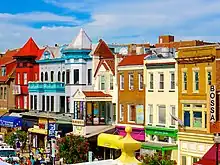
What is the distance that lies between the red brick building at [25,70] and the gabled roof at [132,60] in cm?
1883

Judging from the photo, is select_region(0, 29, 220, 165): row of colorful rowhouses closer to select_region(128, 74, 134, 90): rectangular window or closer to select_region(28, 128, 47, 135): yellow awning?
select_region(128, 74, 134, 90): rectangular window

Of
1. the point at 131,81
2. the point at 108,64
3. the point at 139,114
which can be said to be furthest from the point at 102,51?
the point at 139,114

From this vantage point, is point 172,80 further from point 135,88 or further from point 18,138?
point 18,138

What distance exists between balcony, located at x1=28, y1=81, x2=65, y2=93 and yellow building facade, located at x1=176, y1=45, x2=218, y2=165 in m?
18.5

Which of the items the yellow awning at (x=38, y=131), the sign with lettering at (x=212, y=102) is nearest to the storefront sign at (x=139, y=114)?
the sign with lettering at (x=212, y=102)

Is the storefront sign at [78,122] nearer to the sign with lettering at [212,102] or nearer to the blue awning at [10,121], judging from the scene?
the blue awning at [10,121]

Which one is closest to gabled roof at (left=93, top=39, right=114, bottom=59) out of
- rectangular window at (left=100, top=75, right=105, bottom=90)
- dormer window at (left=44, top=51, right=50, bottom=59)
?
rectangular window at (left=100, top=75, right=105, bottom=90)

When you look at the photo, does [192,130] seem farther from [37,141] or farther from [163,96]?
[37,141]

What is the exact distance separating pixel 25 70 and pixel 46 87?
7.84 meters

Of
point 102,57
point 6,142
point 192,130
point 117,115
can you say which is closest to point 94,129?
point 117,115

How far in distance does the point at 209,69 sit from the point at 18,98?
34.5 m

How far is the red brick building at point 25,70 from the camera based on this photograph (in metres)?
60.1

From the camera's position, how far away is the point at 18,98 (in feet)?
206

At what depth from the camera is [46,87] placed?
2130 inches
